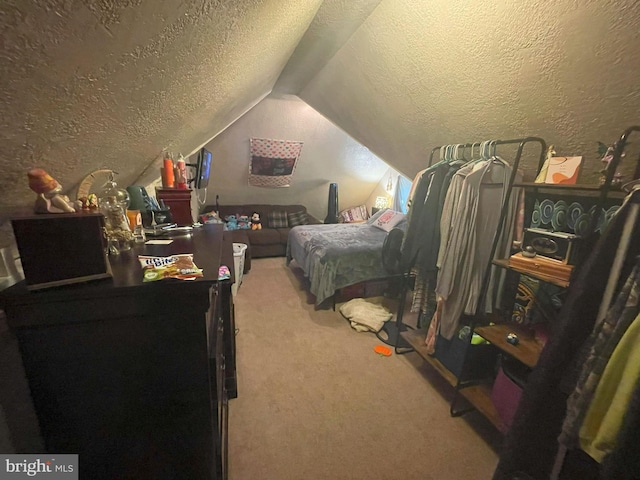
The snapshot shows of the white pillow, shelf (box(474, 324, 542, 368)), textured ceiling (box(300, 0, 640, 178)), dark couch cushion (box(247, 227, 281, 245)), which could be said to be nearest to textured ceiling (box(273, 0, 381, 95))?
textured ceiling (box(300, 0, 640, 178))

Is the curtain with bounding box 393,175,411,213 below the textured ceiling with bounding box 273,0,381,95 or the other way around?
below

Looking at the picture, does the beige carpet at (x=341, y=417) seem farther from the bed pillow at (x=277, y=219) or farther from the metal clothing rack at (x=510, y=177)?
the bed pillow at (x=277, y=219)

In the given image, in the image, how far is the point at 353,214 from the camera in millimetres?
5918

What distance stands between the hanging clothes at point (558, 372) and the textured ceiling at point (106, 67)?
1.45m

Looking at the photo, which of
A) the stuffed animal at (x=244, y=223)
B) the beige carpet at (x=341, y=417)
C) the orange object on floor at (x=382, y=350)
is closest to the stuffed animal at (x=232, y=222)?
the stuffed animal at (x=244, y=223)

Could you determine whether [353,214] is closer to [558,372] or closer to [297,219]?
[297,219]

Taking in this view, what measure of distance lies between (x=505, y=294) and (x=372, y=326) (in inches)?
48.2

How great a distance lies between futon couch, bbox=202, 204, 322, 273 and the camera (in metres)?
4.56

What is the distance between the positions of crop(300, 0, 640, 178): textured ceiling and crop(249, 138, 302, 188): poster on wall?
248 centimetres

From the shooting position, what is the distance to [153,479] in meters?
0.89

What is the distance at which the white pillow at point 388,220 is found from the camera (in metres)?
3.64

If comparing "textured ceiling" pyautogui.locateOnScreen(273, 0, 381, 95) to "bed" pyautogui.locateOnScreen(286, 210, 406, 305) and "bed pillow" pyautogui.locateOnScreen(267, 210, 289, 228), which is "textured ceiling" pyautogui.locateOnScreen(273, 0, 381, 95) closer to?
"bed" pyautogui.locateOnScreen(286, 210, 406, 305)

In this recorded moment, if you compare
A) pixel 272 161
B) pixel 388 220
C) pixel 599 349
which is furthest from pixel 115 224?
pixel 272 161

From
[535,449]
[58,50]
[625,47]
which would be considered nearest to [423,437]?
[535,449]
